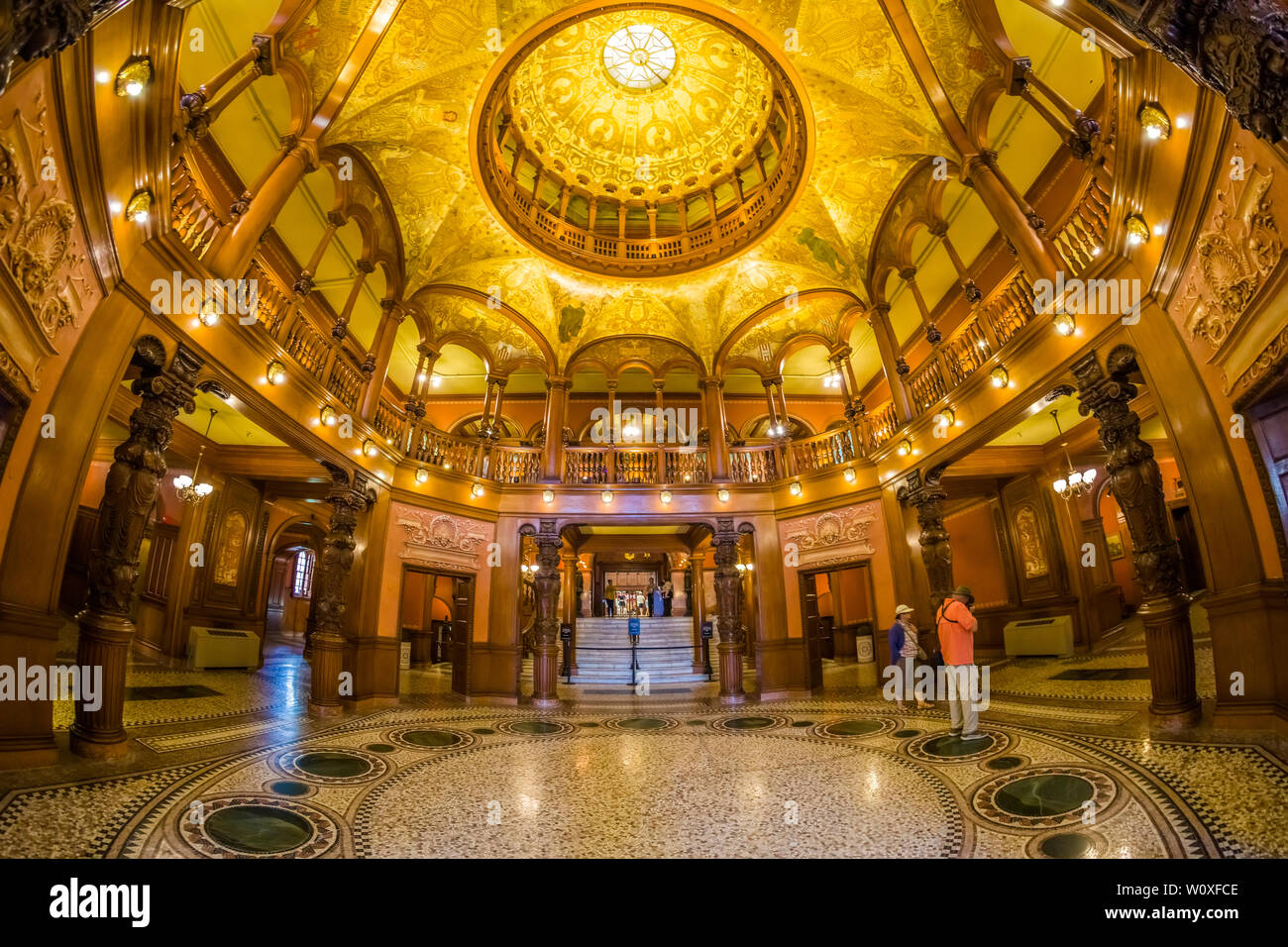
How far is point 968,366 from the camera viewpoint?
27.9 ft

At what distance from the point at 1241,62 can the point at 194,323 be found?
25.0 feet

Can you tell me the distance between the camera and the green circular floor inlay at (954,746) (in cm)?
520

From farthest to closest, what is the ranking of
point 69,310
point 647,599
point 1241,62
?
point 647,599 → point 69,310 → point 1241,62

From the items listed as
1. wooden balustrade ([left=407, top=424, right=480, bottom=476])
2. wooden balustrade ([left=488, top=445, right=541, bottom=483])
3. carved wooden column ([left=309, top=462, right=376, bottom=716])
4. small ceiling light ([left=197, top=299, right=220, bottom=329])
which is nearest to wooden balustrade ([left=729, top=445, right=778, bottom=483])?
wooden balustrade ([left=488, top=445, right=541, bottom=483])

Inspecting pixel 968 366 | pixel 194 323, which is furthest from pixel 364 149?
pixel 968 366

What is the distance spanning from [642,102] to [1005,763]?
12.4m

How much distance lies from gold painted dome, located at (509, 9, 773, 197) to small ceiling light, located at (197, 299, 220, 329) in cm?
713

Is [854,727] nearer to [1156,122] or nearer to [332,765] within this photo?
[332,765]

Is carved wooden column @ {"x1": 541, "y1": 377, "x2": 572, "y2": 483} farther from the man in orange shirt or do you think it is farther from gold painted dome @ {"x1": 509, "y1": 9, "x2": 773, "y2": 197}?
the man in orange shirt

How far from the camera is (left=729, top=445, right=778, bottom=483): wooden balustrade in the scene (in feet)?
39.2

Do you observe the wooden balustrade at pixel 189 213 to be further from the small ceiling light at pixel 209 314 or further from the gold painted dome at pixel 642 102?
the gold painted dome at pixel 642 102

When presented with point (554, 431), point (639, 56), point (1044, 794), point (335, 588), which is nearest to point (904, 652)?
point (1044, 794)

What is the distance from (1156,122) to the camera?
15.7ft

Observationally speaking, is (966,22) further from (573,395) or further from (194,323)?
(573,395)
